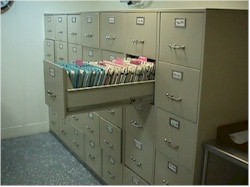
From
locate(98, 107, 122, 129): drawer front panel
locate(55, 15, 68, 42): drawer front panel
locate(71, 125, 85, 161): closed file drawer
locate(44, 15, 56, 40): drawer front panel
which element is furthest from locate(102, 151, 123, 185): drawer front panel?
locate(44, 15, 56, 40): drawer front panel

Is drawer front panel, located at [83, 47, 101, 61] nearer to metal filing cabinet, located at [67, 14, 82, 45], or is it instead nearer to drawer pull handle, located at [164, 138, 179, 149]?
metal filing cabinet, located at [67, 14, 82, 45]

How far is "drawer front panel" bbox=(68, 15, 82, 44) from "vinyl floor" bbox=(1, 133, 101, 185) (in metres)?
1.22

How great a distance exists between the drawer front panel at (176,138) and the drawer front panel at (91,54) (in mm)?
864

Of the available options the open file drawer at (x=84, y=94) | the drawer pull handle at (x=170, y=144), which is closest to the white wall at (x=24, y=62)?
the open file drawer at (x=84, y=94)

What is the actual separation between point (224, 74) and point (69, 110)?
0.91m

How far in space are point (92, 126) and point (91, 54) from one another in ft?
2.13

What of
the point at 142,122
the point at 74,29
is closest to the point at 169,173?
the point at 142,122

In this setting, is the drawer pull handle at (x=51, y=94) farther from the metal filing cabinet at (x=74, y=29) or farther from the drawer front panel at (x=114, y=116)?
the metal filing cabinet at (x=74, y=29)

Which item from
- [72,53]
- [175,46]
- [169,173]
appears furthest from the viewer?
[72,53]

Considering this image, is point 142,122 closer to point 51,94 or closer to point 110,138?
point 110,138

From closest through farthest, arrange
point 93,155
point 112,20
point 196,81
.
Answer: point 196,81
point 112,20
point 93,155

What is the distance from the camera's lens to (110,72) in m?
1.87

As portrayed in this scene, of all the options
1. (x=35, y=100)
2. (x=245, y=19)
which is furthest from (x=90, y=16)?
(x=35, y=100)

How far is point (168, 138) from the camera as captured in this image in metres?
1.98
